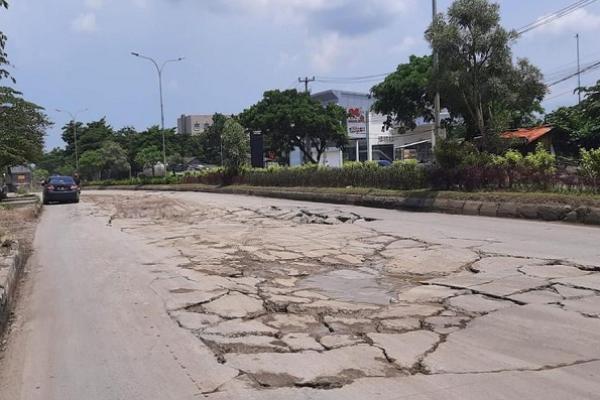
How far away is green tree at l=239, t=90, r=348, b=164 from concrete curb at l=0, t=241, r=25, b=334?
42.7m

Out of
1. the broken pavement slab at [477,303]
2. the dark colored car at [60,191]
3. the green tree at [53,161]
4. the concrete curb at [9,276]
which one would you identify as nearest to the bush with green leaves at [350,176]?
the dark colored car at [60,191]

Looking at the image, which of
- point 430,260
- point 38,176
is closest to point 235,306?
point 430,260

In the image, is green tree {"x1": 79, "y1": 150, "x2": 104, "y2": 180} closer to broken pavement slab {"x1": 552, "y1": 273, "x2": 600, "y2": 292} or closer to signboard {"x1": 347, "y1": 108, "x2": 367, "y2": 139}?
signboard {"x1": 347, "y1": 108, "x2": 367, "y2": 139}

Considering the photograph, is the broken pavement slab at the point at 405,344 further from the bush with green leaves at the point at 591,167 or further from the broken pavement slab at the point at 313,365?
the bush with green leaves at the point at 591,167

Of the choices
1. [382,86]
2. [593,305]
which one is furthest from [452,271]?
[382,86]

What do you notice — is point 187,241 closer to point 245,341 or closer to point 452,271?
point 452,271

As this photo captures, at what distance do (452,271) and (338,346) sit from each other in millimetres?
3869

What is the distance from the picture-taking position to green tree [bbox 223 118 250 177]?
42062 mm

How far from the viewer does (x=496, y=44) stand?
19188 millimetres

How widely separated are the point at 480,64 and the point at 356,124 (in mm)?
45153

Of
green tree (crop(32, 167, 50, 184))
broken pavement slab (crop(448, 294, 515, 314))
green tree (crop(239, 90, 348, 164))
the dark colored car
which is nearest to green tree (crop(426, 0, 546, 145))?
broken pavement slab (crop(448, 294, 515, 314))

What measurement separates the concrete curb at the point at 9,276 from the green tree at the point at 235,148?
99.2ft

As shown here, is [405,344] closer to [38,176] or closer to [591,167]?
[591,167]

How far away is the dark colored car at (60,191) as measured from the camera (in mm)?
29625
